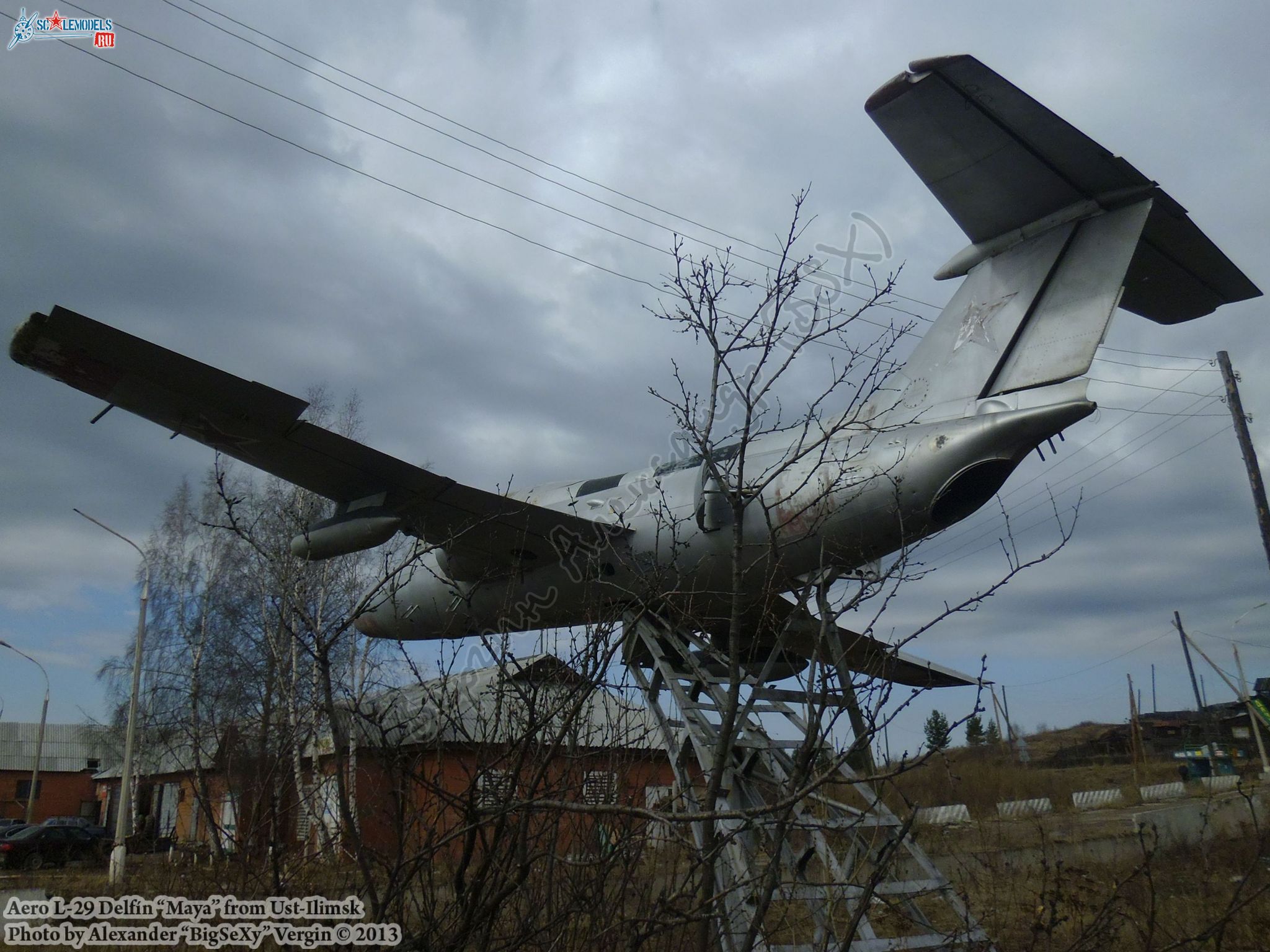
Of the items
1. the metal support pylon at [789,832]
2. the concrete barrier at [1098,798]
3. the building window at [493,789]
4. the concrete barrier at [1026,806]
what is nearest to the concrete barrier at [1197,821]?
the concrete barrier at [1026,806]

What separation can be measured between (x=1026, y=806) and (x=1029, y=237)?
1663cm

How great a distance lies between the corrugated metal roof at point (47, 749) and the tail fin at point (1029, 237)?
46869 millimetres

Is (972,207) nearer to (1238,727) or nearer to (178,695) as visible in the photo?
(178,695)

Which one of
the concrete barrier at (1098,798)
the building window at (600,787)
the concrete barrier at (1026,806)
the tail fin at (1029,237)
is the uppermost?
the tail fin at (1029,237)

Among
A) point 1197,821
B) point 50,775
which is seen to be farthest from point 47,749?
point 1197,821

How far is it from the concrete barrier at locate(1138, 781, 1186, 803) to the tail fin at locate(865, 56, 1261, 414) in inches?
767

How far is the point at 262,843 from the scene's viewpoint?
3924 millimetres

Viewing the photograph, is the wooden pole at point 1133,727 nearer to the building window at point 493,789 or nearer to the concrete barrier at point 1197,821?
the concrete barrier at point 1197,821

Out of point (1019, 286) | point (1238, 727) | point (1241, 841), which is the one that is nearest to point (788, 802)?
point (1019, 286)

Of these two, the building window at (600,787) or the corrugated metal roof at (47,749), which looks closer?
the building window at (600,787)

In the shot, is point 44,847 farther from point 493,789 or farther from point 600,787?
point 493,789

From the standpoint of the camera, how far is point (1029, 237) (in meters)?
8.02

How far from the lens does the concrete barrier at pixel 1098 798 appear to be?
23.0m

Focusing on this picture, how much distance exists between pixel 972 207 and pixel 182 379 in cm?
740
